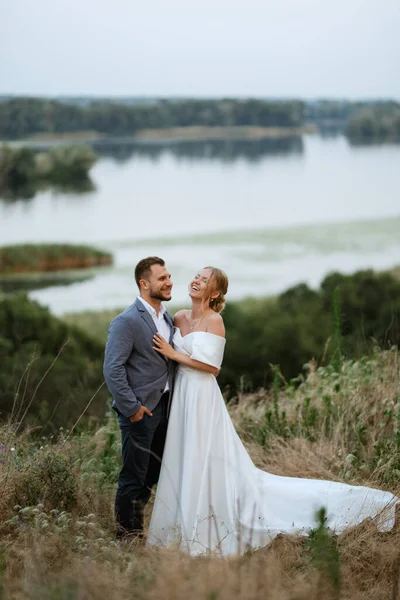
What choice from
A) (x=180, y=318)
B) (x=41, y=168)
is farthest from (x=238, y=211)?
(x=180, y=318)

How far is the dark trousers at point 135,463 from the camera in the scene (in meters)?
3.84

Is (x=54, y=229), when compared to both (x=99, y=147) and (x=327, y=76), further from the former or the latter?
(x=327, y=76)

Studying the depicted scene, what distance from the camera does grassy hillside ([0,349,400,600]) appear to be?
2211 mm

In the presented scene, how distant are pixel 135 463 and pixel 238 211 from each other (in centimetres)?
2108

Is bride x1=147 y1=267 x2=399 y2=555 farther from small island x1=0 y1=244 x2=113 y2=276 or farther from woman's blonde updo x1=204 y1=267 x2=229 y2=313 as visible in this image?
small island x1=0 y1=244 x2=113 y2=276

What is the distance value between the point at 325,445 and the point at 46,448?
1547mm

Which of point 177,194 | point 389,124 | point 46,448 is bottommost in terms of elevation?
point 46,448

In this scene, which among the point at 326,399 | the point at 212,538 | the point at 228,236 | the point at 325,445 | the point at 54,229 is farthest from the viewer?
the point at 228,236

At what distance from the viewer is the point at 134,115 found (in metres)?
23.4

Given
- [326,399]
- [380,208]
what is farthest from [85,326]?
[326,399]

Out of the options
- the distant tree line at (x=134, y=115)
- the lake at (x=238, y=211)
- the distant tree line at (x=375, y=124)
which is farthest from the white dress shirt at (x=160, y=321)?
the distant tree line at (x=375, y=124)

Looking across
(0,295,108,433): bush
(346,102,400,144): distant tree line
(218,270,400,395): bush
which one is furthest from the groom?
(346,102,400,144): distant tree line

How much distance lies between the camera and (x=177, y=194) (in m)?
24.3

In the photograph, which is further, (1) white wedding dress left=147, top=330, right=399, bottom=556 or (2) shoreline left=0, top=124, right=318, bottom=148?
(2) shoreline left=0, top=124, right=318, bottom=148
